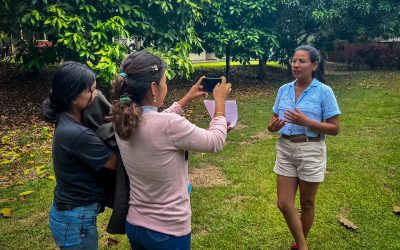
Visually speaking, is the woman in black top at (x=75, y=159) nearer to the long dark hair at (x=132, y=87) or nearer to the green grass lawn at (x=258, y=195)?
the long dark hair at (x=132, y=87)

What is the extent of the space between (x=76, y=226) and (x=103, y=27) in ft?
21.1

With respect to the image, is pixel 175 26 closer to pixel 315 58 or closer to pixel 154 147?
pixel 315 58

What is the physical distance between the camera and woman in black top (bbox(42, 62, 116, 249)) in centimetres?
199

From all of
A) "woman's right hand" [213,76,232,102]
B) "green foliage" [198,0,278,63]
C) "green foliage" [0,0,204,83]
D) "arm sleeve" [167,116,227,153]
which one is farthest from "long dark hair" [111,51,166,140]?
"green foliage" [198,0,278,63]

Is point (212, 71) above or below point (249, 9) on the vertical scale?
below

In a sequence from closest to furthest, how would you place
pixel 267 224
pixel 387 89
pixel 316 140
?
pixel 316 140
pixel 267 224
pixel 387 89

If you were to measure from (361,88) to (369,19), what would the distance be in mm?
3162

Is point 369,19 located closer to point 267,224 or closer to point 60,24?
point 60,24

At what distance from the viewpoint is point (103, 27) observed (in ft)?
25.7

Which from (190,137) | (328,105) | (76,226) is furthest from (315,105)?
(76,226)

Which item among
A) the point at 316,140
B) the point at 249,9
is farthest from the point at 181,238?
the point at 249,9

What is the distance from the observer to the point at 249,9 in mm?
12570

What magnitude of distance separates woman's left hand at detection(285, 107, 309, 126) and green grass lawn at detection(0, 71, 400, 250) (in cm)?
142

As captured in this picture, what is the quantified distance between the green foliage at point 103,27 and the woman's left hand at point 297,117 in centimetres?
523
